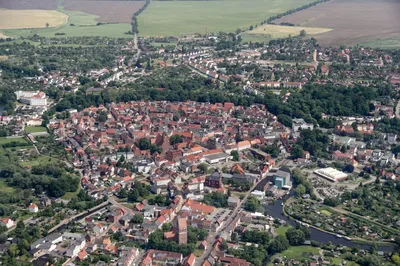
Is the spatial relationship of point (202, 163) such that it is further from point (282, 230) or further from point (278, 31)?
point (278, 31)

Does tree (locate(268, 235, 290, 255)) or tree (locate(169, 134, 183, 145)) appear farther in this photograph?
tree (locate(169, 134, 183, 145))

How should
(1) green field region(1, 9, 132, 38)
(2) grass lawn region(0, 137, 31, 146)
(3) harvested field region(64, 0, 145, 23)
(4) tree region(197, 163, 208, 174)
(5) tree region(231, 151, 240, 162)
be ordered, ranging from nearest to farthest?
(4) tree region(197, 163, 208, 174)
(5) tree region(231, 151, 240, 162)
(2) grass lawn region(0, 137, 31, 146)
(1) green field region(1, 9, 132, 38)
(3) harvested field region(64, 0, 145, 23)

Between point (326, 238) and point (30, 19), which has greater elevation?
point (30, 19)

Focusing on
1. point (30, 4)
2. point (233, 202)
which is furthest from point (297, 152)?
point (30, 4)

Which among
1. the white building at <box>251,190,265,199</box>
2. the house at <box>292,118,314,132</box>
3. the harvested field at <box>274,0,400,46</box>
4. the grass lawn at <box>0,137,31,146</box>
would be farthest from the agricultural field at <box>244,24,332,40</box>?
the white building at <box>251,190,265,199</box>

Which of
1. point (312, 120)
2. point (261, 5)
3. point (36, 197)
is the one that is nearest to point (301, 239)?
point (36, 197)

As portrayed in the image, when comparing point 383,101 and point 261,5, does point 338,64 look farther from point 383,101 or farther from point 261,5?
point 261,5

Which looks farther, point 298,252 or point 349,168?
point 349,168

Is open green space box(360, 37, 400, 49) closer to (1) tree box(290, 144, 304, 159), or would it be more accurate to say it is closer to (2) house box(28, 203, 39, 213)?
(1) tree box(290, 144, 304, 159)
